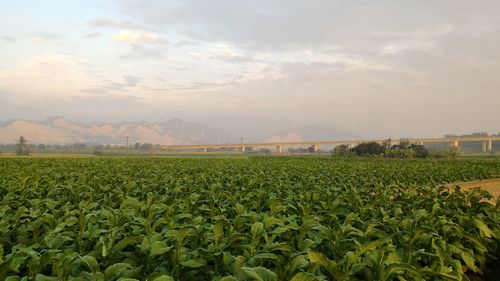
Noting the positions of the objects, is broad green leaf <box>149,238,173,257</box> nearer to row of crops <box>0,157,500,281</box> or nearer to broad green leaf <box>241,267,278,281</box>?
row of crops <box>0,157,500,281</box>

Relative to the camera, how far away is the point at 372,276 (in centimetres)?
291

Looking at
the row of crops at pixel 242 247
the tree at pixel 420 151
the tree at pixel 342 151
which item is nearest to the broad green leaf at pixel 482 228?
the row of crops at pixel 242 247

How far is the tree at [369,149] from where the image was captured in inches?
3410

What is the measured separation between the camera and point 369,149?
88438 mm

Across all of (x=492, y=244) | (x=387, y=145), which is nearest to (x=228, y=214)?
(x=492, y=244)

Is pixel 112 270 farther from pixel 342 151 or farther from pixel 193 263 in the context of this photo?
pixel 342 151

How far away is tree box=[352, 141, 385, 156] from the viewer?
284 feet

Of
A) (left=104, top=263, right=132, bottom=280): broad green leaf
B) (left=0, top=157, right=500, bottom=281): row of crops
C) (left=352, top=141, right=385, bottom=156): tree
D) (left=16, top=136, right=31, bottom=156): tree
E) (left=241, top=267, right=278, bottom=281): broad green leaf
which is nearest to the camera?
(left=241, top=267, right=278, bottom=281): broad green leaf

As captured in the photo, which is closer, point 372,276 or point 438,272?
point 372,276

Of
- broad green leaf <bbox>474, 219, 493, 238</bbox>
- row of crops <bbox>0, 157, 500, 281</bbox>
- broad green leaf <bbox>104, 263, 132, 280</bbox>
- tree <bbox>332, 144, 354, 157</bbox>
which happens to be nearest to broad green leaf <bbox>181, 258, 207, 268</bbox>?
row of crops <bbox>0, 157, 500, 281</bbox>

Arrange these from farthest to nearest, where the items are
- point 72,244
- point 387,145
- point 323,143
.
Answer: point 323,143 < point 387,145 < point 72,244

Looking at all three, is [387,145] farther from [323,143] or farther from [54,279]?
[54,279]

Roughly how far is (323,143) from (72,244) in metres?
159

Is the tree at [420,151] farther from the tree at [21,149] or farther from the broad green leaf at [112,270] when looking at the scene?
the tree at [21,149]
